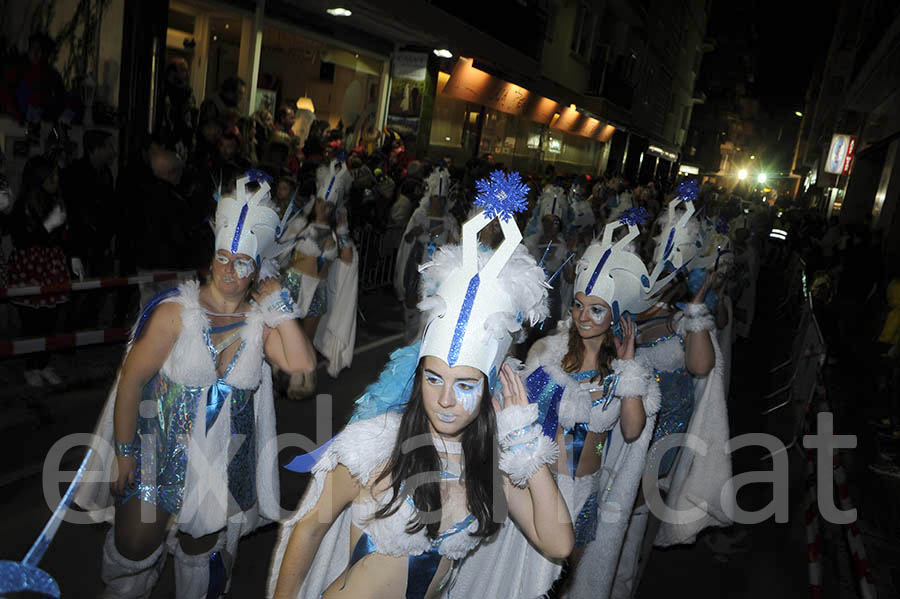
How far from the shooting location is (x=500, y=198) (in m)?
2.18

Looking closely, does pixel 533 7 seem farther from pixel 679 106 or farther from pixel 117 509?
pixel 679 106

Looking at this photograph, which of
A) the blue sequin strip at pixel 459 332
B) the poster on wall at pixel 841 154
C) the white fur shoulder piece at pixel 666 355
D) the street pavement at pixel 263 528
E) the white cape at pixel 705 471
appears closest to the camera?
the blue sequin strip at pixel 459 332

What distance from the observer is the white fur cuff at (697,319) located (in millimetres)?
4418

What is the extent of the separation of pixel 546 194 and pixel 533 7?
36.6 ft

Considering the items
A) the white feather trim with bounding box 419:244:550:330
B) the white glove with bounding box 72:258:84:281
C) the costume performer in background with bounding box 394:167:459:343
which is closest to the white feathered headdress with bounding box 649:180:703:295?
the white feather trim with bounding box 419:244:550:330

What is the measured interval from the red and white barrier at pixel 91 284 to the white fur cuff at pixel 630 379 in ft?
12.9

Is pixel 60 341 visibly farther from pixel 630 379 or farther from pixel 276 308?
pixel 630 379

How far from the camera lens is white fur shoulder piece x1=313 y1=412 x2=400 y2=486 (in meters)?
2.19

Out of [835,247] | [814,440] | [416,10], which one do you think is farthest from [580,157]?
[814,440]

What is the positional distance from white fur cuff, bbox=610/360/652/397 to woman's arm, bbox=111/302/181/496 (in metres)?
1.98

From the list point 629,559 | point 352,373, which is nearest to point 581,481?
point 629,559

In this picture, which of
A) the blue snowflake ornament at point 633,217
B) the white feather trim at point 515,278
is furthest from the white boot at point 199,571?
the blue snowflake ornament at point 633,217

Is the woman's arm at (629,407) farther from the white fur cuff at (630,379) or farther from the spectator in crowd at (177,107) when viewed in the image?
the spectator in crowd at (177,107)

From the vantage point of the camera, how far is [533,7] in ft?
67.3
